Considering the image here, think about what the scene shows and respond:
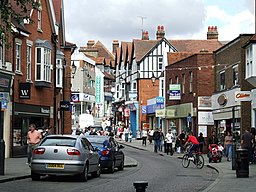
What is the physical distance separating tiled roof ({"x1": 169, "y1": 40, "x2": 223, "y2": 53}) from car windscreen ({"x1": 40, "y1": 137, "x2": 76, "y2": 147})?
176ft

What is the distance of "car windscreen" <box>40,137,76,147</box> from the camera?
1978cm

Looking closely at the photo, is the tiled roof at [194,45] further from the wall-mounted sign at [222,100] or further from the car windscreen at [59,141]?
the car windscreen at [59,141]

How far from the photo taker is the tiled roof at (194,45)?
2872 inches

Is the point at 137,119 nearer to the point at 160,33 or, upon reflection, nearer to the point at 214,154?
the point at 160,33

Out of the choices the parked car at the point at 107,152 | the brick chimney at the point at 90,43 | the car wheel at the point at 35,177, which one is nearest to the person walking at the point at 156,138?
the parked car at the point at 107,152

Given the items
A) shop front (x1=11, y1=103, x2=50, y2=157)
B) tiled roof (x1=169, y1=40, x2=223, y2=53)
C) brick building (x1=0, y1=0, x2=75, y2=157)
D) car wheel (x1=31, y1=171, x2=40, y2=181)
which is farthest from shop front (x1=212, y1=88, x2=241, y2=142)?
tiled roof (x1=169, y1=40, x2=223, y2=53)

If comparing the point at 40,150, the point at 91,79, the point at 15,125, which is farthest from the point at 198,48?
the point at 40,150

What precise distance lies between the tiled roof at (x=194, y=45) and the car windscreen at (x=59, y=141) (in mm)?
53597

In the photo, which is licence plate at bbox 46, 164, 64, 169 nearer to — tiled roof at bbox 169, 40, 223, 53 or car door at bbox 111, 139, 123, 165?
car door at bbox 111, 139, 123, 165

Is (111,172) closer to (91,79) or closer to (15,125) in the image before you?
(15,125)

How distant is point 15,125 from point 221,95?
13.5 metres

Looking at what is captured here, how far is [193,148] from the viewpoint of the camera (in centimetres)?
2822

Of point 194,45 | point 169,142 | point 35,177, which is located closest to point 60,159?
point 35,177

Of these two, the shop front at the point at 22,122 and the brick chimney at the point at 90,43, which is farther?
the brick chimney at the point at 90,43
